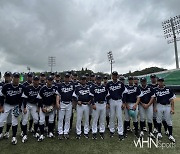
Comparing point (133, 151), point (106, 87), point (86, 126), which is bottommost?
point (133, 151)

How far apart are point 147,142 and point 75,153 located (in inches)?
100.0

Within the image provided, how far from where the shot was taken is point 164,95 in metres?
6.24

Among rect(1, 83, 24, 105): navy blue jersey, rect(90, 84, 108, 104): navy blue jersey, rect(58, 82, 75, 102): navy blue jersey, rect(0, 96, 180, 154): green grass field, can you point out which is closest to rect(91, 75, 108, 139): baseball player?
rect(90, 84, 108, 104): navy blue jersey

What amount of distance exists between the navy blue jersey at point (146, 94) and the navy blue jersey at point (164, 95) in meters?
0.22

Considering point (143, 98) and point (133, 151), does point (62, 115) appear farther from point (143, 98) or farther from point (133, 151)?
point (143, 98)

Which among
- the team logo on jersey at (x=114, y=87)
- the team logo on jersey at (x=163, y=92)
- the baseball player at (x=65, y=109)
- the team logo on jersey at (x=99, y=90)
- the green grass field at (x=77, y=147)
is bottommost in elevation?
the green grass field at (x=77, y=147)

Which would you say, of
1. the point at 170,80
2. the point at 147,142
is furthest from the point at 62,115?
the point at 170,80

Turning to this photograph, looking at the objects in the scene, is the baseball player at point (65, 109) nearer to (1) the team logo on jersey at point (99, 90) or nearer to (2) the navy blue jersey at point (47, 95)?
(2) the navy blue jersey at point (47, 95)

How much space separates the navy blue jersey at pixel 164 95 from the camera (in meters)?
6.19

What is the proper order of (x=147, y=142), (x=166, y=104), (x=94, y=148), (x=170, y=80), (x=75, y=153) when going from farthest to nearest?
1. (x=170, y=80)
2. (x=166, y=104)
3. (x=147, y=142)
4. (x=94, y=148)
5. (x=75, y=153)

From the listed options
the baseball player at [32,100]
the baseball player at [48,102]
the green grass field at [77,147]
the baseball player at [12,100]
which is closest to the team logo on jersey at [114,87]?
the green grass field at [77,147]

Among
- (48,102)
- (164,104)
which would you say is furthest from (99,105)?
(164,104)

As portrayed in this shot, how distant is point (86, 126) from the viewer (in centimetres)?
629

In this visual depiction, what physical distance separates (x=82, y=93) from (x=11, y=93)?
2458mm
